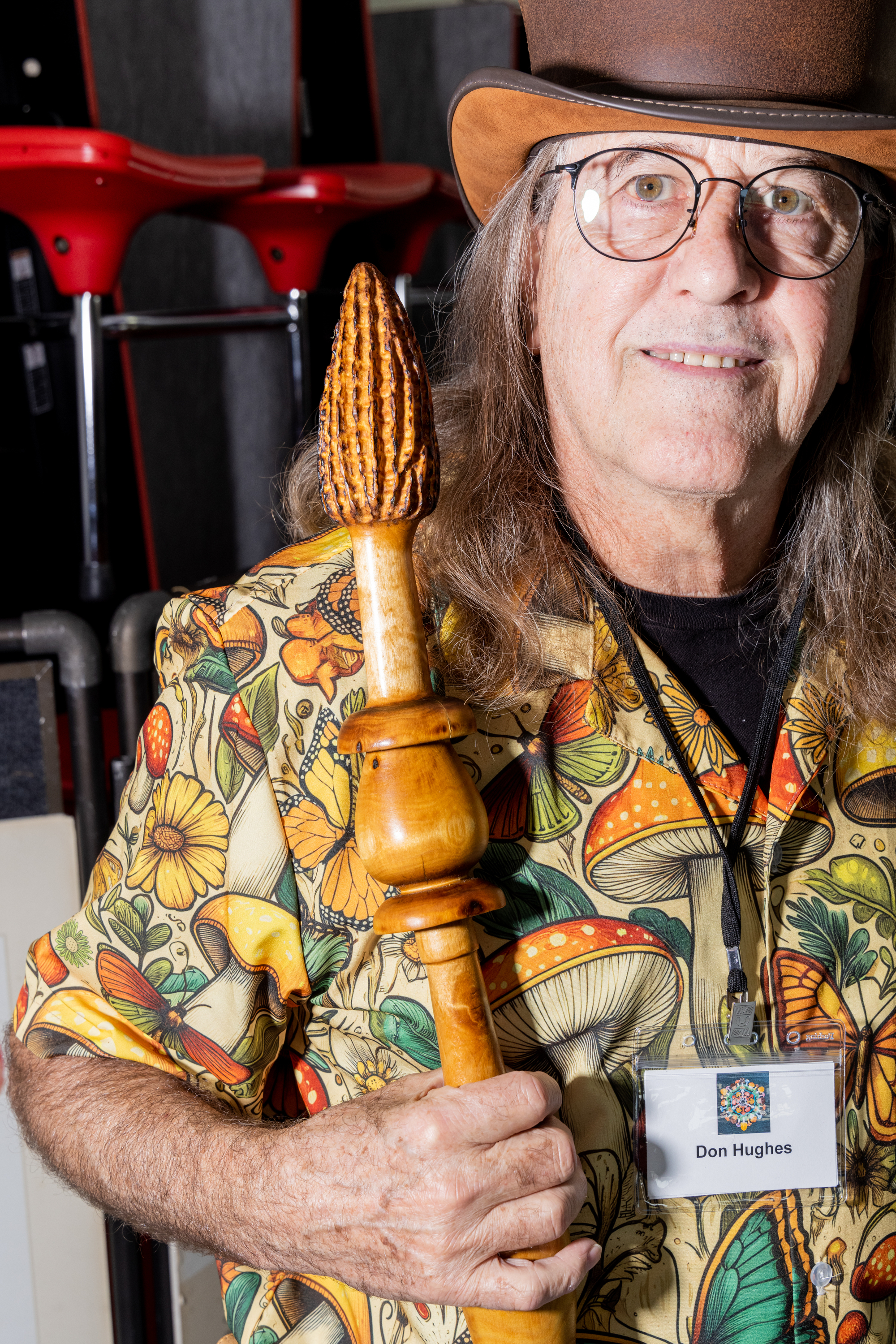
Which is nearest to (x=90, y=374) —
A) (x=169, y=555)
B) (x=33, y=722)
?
(x=33, y=722)

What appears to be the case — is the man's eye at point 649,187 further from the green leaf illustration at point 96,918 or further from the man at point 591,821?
the green leaf illustration at point 96,918

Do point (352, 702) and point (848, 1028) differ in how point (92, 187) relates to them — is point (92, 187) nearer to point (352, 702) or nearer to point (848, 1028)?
point (352, 702)

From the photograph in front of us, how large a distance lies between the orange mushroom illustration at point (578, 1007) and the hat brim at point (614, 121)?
2.29 ft

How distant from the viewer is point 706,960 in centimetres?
Result: 110

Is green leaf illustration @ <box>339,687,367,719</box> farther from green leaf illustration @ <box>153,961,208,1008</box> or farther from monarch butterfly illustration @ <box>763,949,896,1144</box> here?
monarch butterfly illustration @ <box>763,949,896,1144</box>

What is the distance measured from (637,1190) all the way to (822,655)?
1.83ft

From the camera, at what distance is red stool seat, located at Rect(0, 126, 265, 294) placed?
191cm

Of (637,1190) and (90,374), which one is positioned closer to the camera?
(637,1190)

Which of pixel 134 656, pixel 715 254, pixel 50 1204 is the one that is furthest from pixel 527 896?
pixel 50 1204

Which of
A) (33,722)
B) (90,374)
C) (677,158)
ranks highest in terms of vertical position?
(677,158)

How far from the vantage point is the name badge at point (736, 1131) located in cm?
106

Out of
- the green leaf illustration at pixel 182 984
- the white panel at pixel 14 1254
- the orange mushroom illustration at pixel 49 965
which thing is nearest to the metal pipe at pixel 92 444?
the white panel at pixel 14 1254

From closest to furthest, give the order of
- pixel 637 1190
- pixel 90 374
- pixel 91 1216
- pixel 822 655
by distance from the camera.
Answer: pixel 637 1190, pixel 822 655, pixel 91 1216, pixel 90 374

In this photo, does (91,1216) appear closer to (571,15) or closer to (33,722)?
(33,722)
